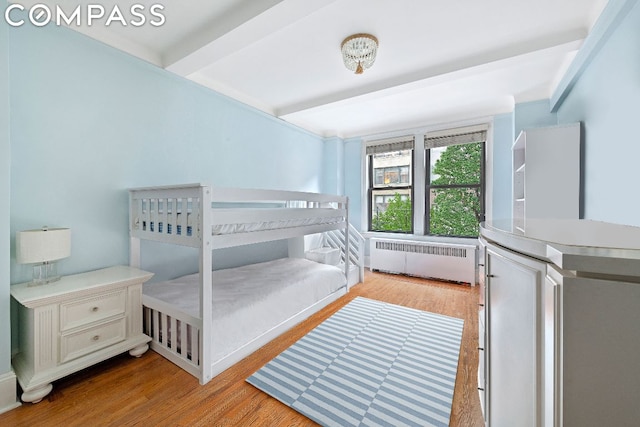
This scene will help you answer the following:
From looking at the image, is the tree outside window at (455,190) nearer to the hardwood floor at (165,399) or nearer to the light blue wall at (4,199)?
the hardwood floor at (165,399)

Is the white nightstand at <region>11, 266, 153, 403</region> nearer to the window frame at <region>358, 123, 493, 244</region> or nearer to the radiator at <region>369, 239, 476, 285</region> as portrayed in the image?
the radiator at <region>369, 239, 476, 285</region>

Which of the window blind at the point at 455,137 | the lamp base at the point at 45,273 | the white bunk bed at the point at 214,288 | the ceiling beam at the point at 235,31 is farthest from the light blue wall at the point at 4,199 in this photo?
the window blind at the point at 455,137

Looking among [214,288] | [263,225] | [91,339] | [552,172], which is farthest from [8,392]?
Answer: [552,172]

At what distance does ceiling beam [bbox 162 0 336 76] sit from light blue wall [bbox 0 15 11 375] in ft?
3.48

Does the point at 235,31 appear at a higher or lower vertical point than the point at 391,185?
higher

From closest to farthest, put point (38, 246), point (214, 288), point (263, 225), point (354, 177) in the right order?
point (38, 246)
point (263, 225)
point (214, 288)
point (354, 177)

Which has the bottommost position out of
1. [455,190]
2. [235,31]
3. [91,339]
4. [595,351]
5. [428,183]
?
[91,339]

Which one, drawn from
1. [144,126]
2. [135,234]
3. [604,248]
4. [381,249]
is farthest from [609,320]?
[381,249]

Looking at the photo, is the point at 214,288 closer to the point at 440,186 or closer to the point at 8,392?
the point at 8,392

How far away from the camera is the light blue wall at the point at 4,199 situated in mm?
1458

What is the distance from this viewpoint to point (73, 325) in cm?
162

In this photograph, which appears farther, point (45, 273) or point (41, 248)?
point (45, 273)

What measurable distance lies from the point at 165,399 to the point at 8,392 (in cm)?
82

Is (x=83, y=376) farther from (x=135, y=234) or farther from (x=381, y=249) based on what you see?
(x=381, y=249)
